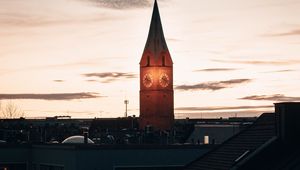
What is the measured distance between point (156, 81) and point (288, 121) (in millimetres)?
135042

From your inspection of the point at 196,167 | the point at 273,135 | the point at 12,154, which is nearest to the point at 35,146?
the point at 12,154

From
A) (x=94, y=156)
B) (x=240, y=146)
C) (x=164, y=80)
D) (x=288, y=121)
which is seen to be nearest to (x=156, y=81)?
(x=164, y=80)

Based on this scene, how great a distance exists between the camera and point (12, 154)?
205 ft

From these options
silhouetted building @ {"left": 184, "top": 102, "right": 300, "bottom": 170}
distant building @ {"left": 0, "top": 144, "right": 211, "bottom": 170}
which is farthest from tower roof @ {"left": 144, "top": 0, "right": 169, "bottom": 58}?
silhouetted building @ {"left": 184, "top": 102, "right": 300, "bottom": 170}

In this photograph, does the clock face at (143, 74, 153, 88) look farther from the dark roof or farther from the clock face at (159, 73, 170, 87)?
the dark roof

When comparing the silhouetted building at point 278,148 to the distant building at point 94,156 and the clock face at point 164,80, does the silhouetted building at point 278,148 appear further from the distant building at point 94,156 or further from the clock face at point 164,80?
the clock face at point 164,80

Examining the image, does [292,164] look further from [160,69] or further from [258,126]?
[160,69]

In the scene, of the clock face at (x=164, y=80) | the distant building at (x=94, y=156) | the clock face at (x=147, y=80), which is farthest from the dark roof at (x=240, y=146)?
the clock face at (x=164, y=80)

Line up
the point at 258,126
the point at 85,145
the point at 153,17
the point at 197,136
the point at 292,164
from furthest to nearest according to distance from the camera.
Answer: the point at 153,17 < the point at 197,136 < the point at 85,145 < the point at 258,126 < the point at 292,164

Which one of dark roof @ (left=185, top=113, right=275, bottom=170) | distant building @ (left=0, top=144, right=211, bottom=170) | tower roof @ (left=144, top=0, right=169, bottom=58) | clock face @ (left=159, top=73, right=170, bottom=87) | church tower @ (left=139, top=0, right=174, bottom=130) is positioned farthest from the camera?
clock face @ (left=159, top=73, right=170, bottom=87)

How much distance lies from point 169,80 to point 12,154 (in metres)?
109

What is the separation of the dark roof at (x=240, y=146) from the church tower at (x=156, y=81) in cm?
12698

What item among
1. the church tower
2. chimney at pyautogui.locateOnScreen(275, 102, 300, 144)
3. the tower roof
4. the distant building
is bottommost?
the distant building

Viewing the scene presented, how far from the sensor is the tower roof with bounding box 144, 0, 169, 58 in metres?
167
